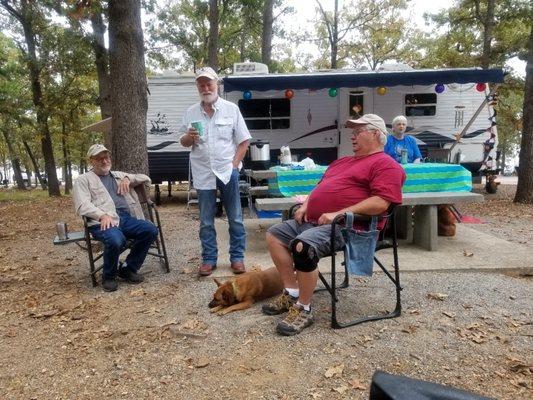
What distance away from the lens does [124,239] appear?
3783 mm

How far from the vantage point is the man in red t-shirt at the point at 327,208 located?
2760 millimetres

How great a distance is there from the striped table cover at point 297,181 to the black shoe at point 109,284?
2.14 metres

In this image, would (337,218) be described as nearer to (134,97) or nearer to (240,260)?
(240,260)

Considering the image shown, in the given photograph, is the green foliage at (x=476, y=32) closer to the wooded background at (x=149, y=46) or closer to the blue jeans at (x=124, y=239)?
the wooded background at (x=149, y=46)

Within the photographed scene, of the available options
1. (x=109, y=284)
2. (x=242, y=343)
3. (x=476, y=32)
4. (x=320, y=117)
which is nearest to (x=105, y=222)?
(x=109, y=284)

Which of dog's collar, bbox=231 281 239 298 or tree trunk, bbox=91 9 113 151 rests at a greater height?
tree trunk, bbox=91 9 113 151

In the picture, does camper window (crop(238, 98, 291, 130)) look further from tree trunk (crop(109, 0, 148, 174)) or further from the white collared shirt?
the white collared shirt

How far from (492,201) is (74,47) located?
11.5m

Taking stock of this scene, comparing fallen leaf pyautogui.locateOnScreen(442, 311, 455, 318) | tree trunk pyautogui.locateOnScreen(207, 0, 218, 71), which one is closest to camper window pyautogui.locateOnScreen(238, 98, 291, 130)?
tree trunk pyautogui.locateOnScreen(207, 0, 218, 71)

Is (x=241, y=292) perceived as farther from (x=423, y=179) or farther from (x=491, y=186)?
(x=491, y=186)

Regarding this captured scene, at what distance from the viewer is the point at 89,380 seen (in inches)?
95.2

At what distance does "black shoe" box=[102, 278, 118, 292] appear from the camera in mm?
3789

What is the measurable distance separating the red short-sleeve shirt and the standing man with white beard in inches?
42.5

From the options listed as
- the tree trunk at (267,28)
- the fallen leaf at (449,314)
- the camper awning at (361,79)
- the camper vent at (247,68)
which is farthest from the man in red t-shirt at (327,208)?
the tree trunk at (267,28)
